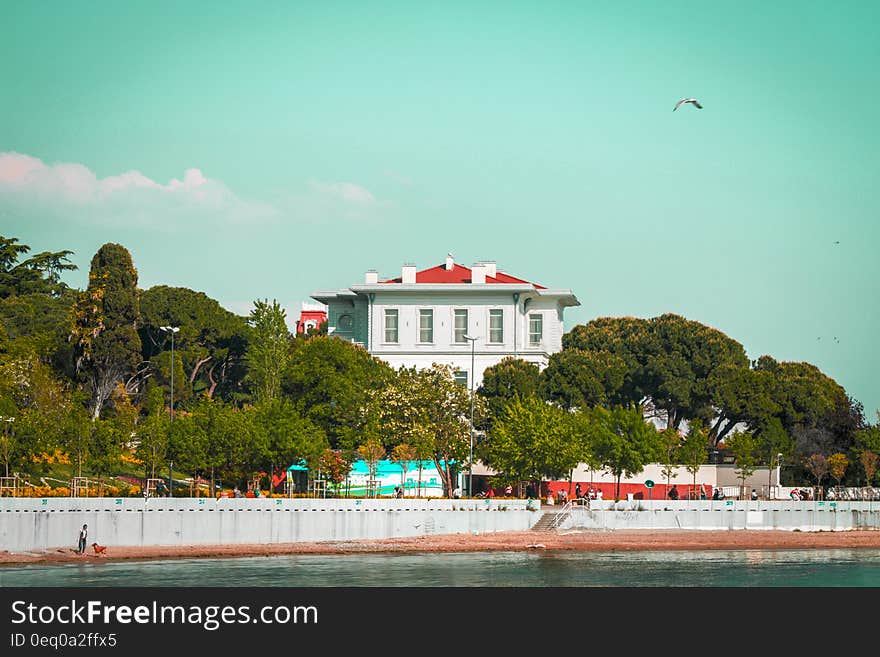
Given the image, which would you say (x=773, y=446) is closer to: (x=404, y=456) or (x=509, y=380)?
(x=509, y=380)

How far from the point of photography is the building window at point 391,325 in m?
103

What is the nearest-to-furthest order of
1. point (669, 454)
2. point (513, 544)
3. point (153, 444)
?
point (513, 544)
point (153, 444)
point (669, 454)

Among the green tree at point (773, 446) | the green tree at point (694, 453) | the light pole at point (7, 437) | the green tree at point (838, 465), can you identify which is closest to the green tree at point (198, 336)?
the green tree at point (694, 453)

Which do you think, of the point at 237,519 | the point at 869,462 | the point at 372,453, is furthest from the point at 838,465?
the point at 237,519

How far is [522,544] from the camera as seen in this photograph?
6444cm

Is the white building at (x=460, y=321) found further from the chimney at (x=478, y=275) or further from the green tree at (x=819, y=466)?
the green tree at (x=819, y=466)

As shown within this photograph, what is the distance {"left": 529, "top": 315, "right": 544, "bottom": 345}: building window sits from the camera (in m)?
103

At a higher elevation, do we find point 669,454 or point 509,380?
point 509,380

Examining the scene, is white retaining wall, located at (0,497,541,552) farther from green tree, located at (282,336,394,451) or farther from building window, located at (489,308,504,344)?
building window, located at (489,308,504,344)

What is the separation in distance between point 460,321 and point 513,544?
Answer: 39.3 metres

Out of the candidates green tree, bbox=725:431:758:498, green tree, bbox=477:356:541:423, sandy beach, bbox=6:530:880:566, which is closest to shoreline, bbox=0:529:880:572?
sandy beach, bbox=6:530:880:566
